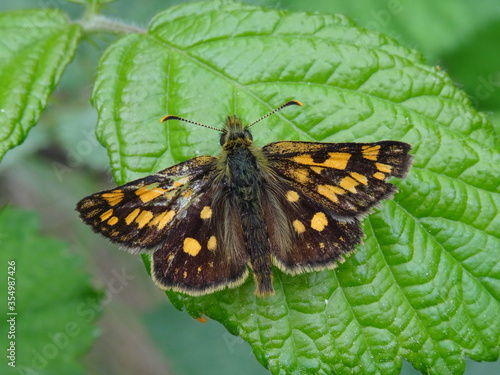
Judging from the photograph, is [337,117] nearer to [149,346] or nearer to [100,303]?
[100,303]

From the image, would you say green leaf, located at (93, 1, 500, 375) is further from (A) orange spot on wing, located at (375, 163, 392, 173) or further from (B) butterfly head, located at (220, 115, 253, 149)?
(A) orange spot on wing, located at (375, 163, 392, 173)

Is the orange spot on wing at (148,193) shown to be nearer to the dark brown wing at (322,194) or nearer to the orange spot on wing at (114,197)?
the orange spot on wing at (114,197)

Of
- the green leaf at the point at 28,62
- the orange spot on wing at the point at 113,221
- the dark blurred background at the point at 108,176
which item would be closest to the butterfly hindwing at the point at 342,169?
the orange spot on wing at the point at 113,221

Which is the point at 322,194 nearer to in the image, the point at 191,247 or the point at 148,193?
the point at 191,247

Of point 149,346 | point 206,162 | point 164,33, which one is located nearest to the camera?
point 206,162

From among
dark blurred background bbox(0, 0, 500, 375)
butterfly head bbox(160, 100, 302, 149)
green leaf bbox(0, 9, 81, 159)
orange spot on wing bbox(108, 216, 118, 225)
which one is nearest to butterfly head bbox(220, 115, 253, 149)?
butterfly head bbox(160, 100, 302, 149)

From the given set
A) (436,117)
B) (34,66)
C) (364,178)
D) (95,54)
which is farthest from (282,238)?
(95,54)

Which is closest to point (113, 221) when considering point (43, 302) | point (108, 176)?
point (108, 176)
